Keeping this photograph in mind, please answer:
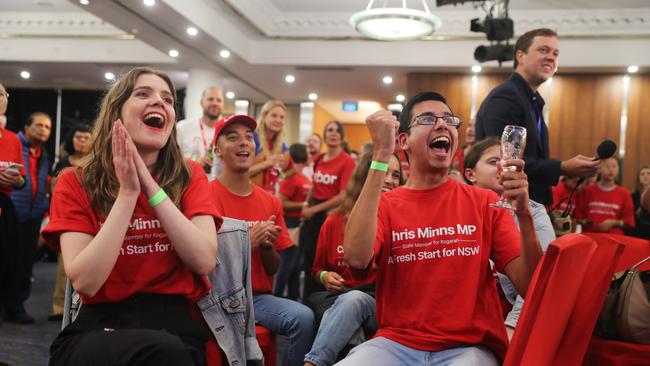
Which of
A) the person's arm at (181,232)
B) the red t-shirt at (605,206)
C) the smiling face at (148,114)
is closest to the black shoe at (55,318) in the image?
the smiling face at (148,114)

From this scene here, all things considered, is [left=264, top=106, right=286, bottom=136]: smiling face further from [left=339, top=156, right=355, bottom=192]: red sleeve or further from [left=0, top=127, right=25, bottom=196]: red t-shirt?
[left=0, top=127, right=25, bottom=196]: red t-shirt

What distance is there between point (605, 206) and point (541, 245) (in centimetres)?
411

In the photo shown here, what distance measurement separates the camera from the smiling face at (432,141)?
1.81m

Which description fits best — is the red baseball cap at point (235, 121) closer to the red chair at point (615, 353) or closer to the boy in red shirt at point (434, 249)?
the boy in red shirt at point (434, 249)

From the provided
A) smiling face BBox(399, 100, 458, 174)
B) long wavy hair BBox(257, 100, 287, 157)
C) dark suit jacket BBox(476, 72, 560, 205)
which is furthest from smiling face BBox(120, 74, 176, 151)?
long wavy hair BBox(257, 100, 287, 157)

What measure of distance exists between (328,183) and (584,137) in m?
5.45

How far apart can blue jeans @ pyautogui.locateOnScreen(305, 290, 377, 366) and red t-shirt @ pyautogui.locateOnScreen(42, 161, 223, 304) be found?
26.5 inches

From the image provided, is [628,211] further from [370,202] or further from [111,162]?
[111,162]

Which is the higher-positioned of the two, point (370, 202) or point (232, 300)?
point (370, 202)

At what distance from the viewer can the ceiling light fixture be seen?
5461 millimetres

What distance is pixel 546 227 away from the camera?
2236 millimetres

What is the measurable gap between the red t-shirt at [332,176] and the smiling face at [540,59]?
7.39 feet

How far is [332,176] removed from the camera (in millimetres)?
4809

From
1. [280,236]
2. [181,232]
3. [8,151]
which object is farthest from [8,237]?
[181,232]
